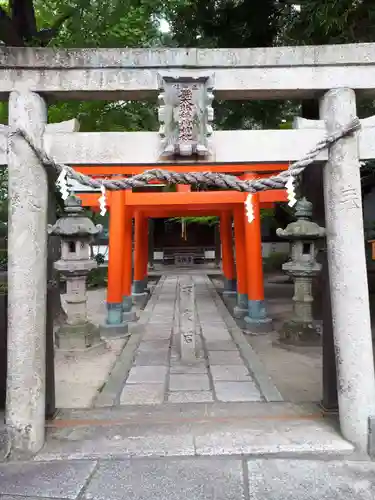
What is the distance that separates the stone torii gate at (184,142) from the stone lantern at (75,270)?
141 inches

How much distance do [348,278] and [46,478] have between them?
9.02 feet

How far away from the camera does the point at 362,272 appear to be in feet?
10.0

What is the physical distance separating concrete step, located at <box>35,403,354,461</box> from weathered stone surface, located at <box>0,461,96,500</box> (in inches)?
4.2

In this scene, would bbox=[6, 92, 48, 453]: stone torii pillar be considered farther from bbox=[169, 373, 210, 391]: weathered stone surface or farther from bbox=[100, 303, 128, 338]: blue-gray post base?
bbox=[100, 303, 128, 338]: blue-gray post base

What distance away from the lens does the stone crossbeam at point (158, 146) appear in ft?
10.1

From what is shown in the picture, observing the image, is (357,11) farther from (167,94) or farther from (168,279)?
(168,279)

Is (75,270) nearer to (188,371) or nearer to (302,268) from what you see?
(188,371)

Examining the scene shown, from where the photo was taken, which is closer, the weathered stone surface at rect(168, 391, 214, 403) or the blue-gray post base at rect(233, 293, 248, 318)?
the weathered stone surface at rect(168, 391, 214, 403)

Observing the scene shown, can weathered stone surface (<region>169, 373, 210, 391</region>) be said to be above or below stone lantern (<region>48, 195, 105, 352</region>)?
below

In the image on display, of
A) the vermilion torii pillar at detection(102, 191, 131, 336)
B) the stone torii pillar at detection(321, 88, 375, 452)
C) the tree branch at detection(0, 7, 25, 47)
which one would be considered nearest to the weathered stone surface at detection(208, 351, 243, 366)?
the vermilion torii pillar at detection(102, 191, 131, 336)

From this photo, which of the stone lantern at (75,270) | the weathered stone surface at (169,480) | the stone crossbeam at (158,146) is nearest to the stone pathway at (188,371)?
the stone lantern at (75,270)

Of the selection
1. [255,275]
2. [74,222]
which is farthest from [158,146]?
[255,275]

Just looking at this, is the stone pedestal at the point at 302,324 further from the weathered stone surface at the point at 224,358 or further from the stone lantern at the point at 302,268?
the weathered stone surface at the point at 224,358

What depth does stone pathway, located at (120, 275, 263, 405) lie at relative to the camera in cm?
440
